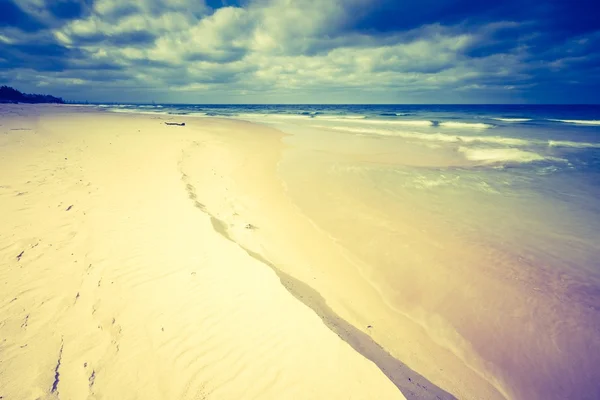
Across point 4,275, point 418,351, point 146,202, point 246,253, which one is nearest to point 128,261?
point 4,275

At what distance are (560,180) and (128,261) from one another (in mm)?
16449

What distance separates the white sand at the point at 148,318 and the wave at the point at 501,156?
1655cm

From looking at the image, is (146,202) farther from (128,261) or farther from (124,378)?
(124,378)

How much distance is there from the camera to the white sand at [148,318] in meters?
2.83

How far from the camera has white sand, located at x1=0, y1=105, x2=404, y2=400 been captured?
2.83 metres

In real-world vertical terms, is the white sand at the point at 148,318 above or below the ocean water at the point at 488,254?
above

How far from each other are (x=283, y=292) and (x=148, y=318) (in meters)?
1.86

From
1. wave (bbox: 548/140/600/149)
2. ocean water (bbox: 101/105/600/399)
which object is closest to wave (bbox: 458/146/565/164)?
ocean water (bbox: 101/105/600/399)

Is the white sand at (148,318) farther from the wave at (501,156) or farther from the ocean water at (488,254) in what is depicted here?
the wave at (501,156)

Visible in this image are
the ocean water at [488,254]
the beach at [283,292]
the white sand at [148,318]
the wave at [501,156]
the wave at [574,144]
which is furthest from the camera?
the wave at [574,144]


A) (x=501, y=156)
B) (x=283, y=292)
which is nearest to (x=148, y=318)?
(x=283, y=292)

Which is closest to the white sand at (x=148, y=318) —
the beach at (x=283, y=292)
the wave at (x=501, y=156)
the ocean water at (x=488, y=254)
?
the beach at (x=283, y=292)

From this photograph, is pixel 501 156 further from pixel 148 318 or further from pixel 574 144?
pixel 148 318

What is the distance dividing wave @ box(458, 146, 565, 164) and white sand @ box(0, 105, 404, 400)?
16.6 metres
